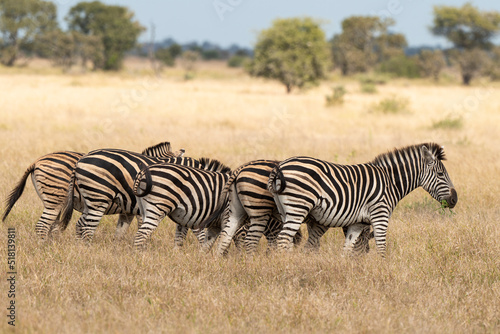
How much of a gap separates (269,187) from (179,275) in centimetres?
128

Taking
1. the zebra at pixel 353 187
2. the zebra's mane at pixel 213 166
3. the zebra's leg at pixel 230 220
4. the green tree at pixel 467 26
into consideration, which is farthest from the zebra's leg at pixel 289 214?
the green tree at pixel 467 26

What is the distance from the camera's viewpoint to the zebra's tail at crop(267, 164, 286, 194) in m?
5.83

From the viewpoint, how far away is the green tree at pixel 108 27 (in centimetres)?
6172

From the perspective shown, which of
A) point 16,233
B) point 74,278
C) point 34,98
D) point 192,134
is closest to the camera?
point 74,278

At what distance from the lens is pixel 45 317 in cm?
440

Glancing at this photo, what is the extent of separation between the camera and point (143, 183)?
19.3 feet

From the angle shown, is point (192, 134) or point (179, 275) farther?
point (192, 134)

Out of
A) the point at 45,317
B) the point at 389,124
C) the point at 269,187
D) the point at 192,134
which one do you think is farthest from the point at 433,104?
the point at 45,317

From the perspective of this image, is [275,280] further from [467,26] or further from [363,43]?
[363,43]

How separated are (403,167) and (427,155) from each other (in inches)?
14.3

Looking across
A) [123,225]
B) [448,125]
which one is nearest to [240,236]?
[123,225]

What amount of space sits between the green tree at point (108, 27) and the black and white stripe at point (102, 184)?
5625cm

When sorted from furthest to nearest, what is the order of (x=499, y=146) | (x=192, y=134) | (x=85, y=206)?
(x=192, y=134) → (x=499, y=146) → (x=85, y=206)

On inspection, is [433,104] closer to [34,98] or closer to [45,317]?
[34,98]
